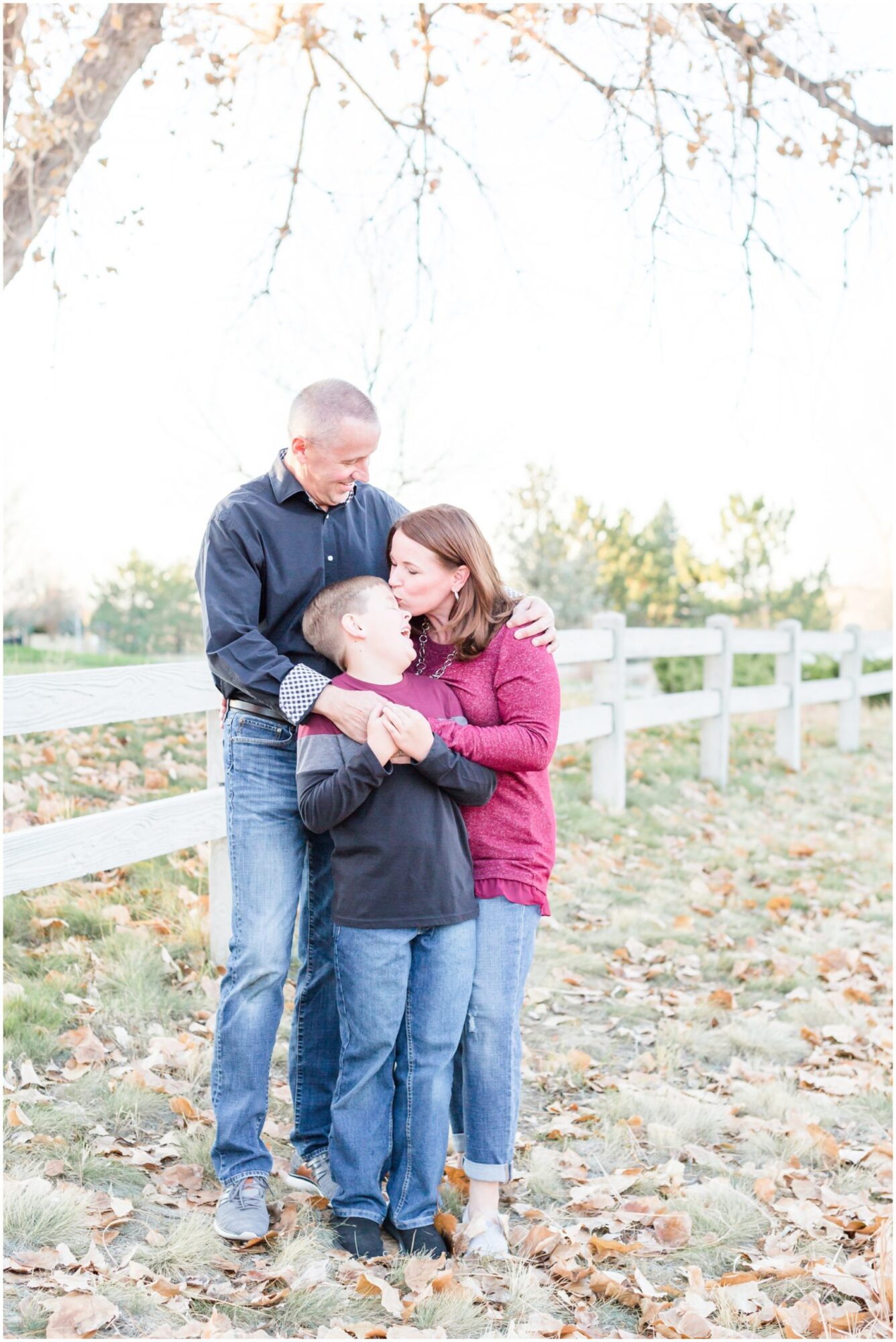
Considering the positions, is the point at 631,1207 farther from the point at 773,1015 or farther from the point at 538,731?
the point at 773,1015

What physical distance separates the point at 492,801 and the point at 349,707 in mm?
506

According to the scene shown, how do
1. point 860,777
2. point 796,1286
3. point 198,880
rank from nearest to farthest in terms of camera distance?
1. point 796,1286
2. point 198,880
3. point 860,777

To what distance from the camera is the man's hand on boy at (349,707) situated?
2785mm

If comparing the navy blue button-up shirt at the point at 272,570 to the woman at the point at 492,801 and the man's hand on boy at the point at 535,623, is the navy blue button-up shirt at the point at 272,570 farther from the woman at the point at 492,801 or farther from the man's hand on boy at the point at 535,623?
the man's hand on boy at the point at 535,623

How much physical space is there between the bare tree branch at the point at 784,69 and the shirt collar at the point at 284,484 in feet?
13.4

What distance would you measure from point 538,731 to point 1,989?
2.22 m

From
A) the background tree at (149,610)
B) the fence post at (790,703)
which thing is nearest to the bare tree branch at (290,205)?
the fence post at (790,703)

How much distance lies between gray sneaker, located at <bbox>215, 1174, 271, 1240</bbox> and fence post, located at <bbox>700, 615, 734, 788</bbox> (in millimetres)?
7310

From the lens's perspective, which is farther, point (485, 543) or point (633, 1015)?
point (633, 1015)

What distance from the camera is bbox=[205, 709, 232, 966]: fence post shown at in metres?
4.69

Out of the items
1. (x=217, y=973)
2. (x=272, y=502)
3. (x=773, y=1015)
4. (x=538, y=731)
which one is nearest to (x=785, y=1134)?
(x=773, y=1015)

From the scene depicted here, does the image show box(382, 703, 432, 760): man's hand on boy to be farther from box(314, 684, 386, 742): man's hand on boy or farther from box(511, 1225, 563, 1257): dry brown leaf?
box(511, 1225, 563, 1257): dry brown leaf

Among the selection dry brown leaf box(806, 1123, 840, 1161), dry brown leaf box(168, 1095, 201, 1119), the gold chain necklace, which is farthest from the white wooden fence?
dry brown leaf box(806, 1123, 840, 1161)

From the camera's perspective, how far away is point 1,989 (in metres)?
3.84
